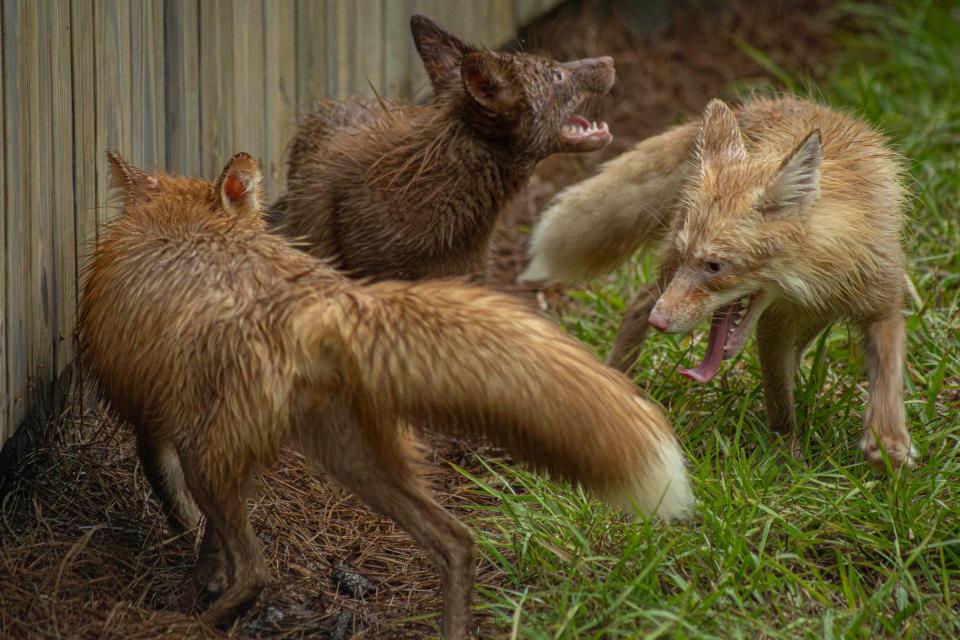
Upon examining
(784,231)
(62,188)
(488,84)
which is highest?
(488,84)

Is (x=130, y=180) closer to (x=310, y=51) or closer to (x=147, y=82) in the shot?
(x=147, y=82)

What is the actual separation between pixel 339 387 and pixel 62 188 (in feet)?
4.45

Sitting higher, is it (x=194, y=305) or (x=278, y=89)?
(x=278, y=89)

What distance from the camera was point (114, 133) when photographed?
4.43 metres

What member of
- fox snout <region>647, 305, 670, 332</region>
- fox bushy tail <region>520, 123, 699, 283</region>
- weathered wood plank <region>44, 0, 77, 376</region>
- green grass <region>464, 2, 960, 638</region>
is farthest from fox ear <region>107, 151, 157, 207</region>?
fox bushy tail <region>520, 123, 699, 283</region>

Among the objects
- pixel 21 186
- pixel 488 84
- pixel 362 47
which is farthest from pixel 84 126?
pixel 362 47

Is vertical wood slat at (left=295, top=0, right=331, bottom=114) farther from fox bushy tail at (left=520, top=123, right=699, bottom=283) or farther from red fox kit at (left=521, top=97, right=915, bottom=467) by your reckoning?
red fox kit at (left=521, top=97, right=915, bottom=467)

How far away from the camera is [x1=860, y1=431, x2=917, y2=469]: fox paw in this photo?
4309 millimetres

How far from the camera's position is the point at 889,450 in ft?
14.2

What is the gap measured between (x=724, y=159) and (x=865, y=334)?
85 centimetres

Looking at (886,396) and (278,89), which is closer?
(886,396)

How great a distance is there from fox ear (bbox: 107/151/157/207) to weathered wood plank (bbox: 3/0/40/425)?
0.28 metres

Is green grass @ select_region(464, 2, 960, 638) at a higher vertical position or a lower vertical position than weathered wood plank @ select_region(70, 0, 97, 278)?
lower

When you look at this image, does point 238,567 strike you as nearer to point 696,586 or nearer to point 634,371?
point 696,586
